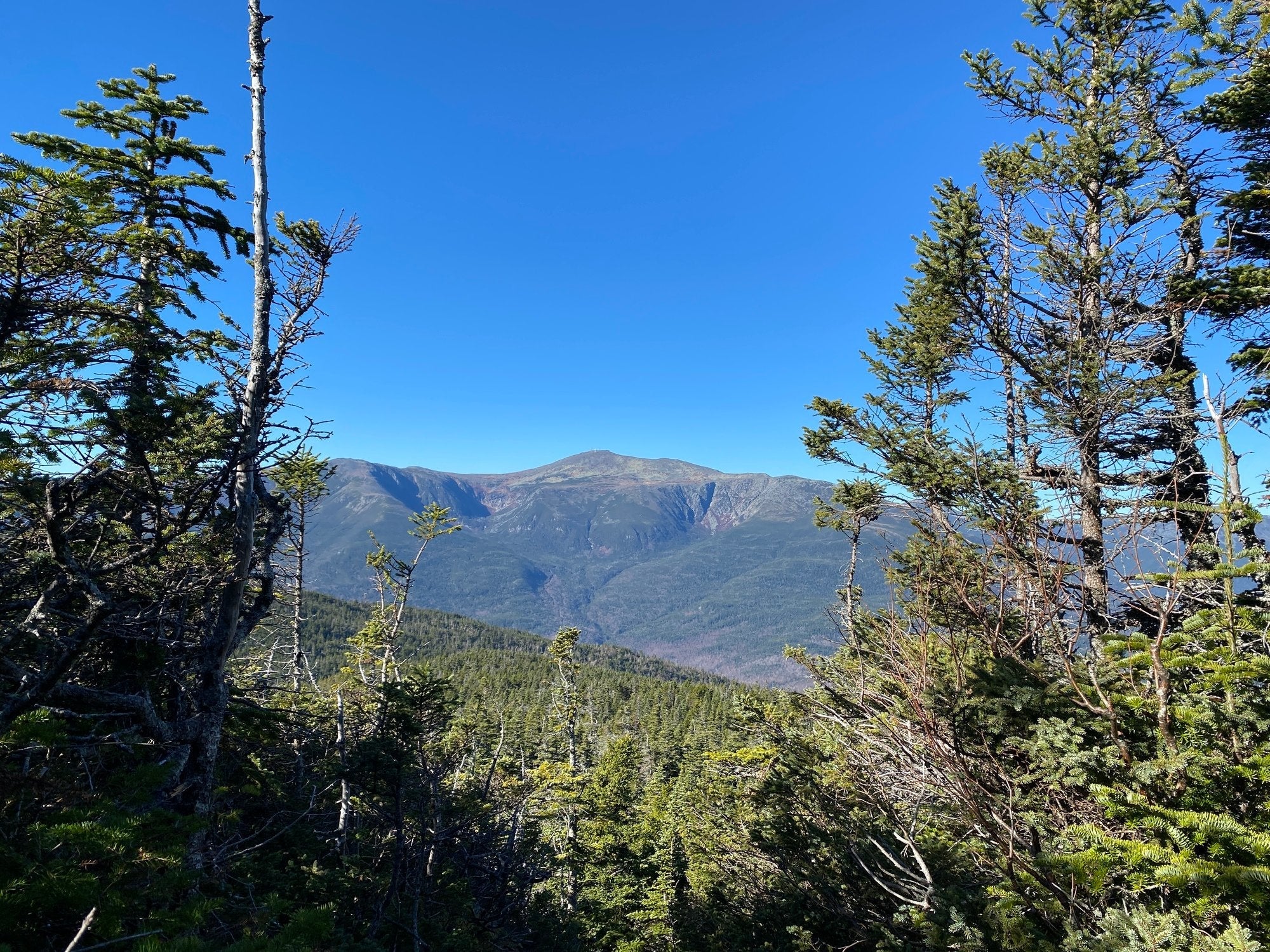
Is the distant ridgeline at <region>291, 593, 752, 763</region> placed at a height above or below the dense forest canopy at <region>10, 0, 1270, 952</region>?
below

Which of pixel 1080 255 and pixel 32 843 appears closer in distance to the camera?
pixel 32 843

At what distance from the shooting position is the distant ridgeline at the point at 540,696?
145 feet

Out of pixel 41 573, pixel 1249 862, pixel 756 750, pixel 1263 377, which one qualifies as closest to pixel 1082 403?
pixel 1263 377

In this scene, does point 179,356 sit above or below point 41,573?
above

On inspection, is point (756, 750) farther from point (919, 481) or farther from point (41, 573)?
point (41, 573)

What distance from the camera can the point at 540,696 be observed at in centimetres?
9138

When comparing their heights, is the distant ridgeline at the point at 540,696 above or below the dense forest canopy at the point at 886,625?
below

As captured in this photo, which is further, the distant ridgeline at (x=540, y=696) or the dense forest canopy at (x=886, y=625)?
the distant ridgeline at (x=540, y=696)

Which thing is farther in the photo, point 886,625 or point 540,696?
point 540,696

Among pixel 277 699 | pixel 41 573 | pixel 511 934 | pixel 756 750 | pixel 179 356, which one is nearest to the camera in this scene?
pixel 41 573

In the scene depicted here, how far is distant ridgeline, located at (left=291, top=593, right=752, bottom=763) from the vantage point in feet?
145

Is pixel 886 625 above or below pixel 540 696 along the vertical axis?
above

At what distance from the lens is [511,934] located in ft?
41.7

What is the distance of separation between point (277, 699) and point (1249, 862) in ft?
46.7
